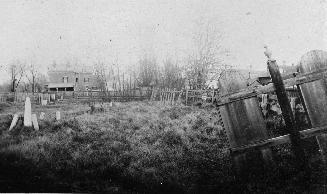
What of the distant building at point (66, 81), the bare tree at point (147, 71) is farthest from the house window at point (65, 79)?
the bare tree at point (147, 71)

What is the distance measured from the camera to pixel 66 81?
66.8 m

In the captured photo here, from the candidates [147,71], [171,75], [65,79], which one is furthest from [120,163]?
[65,79]

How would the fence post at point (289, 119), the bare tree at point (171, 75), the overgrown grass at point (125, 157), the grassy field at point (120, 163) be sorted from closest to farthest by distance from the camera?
1. the fence post at point (289, 119)
2. the grassy field at point (120, 163)
3. the overgrown grass at point (125, 157)
4. the bare tree at point (171, 75)

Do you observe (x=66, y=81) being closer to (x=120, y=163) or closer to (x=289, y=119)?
(x=120, y=163)

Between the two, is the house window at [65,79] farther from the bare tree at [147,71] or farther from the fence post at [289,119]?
the fence post at [289,119]

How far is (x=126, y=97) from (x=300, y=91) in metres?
31.9

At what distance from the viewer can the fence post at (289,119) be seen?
375 centimetres

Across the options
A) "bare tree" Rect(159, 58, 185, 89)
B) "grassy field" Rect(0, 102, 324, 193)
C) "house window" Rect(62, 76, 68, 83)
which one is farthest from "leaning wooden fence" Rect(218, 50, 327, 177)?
"house window" Rect(62, 76, 68, 83)

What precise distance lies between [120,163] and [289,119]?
126 inches

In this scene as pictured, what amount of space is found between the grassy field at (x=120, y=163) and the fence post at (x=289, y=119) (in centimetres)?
39

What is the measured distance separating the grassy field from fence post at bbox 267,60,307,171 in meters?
0.39

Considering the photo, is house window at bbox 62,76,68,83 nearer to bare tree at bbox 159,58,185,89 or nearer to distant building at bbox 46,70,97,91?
distant building at bbox 46,70,97,91

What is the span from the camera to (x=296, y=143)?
12.3ft

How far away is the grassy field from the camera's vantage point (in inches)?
169
